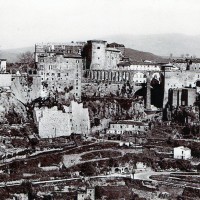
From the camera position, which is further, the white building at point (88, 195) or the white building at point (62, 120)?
the white building at point (62, 120)

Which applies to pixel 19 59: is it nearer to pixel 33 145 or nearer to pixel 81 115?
pixel 81 115

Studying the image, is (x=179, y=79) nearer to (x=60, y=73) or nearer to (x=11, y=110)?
(x=60, y=73)

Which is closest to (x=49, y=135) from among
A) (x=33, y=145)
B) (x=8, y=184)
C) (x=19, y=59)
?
(x=33, y=145)

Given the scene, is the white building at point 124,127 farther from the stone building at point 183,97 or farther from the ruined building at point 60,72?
the stone building at point 183,97

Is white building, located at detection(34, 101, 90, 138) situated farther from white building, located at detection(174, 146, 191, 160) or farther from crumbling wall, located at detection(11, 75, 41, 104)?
white building, located at detection(174, 146, 191, 160)

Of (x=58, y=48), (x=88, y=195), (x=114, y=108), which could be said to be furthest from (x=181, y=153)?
(x=58, y=48)

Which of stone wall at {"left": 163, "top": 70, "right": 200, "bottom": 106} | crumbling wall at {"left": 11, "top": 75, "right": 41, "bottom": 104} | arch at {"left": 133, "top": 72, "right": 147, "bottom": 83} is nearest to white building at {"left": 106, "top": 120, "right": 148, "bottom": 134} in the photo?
stone wall at {"left": 163, "top": 70, "right": 200, "bottom": 106}

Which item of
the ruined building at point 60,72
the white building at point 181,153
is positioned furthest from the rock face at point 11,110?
the white building at point 181,153
